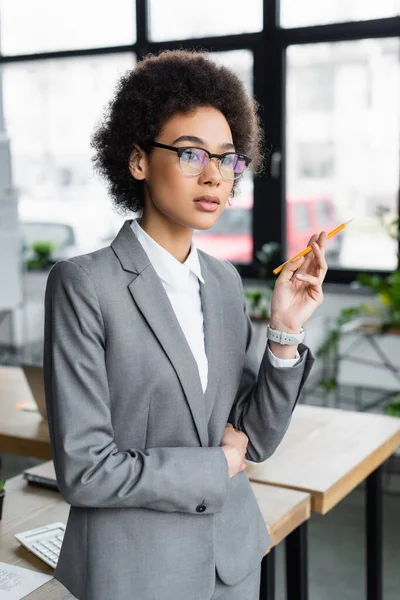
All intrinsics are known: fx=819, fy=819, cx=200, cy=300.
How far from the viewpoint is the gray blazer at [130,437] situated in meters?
1.20

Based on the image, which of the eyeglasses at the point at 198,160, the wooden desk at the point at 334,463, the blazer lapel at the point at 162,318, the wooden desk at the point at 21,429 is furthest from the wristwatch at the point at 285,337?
the wooden desk at the point at 21,429

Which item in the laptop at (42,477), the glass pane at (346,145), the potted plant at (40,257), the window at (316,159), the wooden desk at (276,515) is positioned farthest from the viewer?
the potted plant at (40,257)

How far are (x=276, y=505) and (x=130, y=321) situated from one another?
85 centimetres

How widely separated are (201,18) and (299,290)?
4.53m

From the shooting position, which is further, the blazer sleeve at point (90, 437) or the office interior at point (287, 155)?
the office interior at point (287, 155)

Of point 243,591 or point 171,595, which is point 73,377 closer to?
point 171,595

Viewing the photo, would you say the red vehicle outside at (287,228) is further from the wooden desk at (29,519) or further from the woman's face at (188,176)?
the woman's face at (188,176)

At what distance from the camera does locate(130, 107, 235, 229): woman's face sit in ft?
4.13

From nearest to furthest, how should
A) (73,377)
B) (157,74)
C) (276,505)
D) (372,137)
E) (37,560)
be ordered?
(73,377)
(157,74)
(37,560)
(276,505)
(372,137)

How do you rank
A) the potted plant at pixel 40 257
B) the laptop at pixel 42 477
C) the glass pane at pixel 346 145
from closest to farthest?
the laptop at pixel 42 477 < the glass pane at pixel 346 145 < the potted plant at pixel 40 257

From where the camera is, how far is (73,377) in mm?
1199

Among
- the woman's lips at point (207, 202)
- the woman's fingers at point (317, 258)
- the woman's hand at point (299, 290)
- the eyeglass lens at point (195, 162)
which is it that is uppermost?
the eyeglass lens at point (195, 162)

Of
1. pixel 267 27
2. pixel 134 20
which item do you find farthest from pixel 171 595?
pixel 134 20

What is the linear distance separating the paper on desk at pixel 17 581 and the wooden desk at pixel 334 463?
71 centimetres
